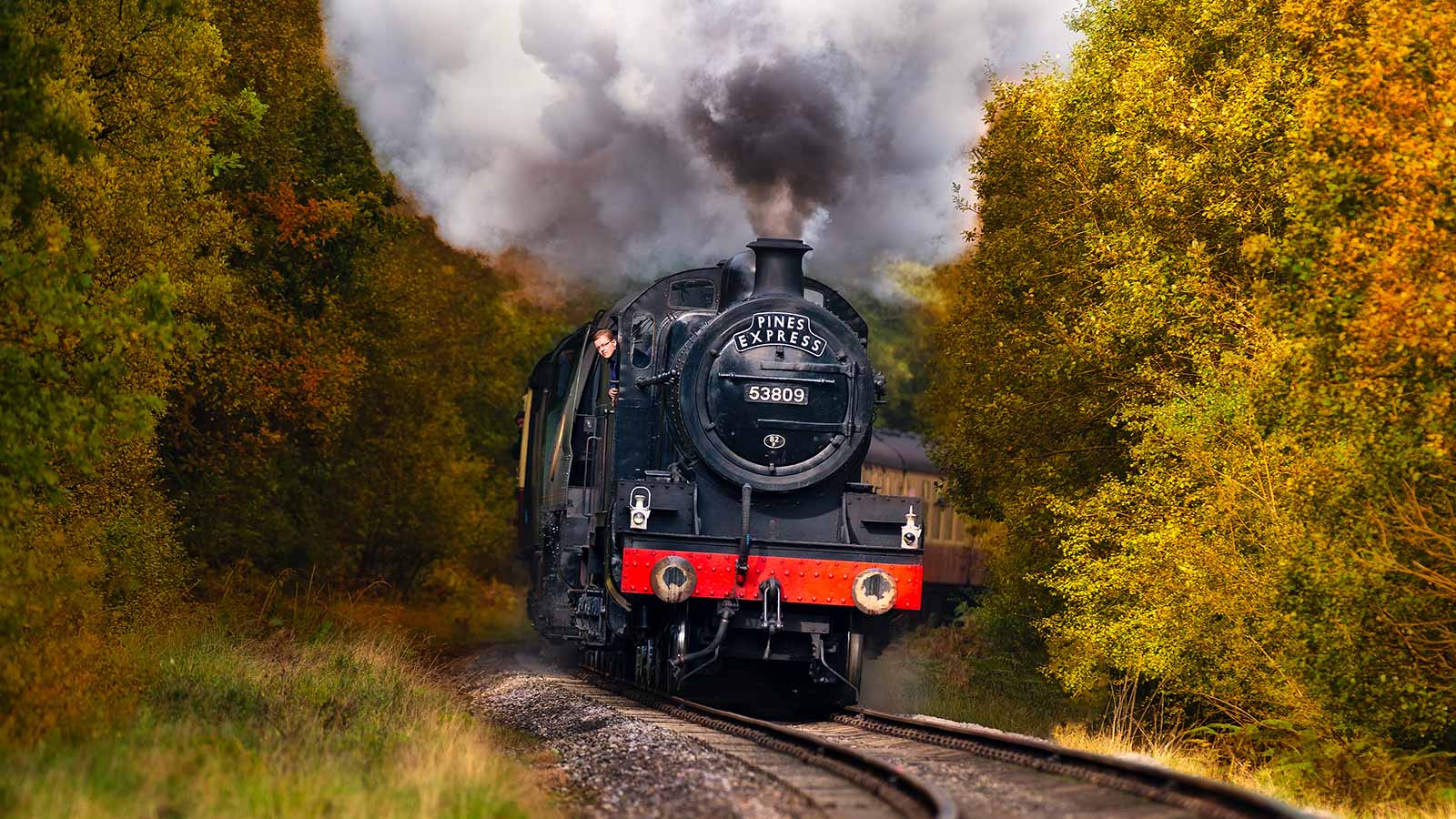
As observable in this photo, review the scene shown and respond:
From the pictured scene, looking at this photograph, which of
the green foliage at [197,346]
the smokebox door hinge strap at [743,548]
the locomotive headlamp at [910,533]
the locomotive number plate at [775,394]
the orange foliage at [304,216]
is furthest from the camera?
the orange foliage at [304,216]

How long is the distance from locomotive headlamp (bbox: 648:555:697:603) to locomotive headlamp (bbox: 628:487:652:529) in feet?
1.34

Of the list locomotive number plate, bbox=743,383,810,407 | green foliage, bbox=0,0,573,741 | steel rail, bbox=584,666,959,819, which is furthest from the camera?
locomotive number plate, bbox=743,383,810,407

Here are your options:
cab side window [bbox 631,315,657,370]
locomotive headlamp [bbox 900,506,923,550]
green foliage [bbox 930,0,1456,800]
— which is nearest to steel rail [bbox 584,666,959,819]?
locomotive headlamp [bbox 900,506,923,550]

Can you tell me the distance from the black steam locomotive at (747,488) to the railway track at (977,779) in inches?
63.8

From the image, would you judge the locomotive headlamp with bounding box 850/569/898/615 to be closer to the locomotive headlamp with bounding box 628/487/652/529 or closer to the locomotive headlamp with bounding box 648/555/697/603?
the locomotive headlamp with bounding box 648/555/697/603

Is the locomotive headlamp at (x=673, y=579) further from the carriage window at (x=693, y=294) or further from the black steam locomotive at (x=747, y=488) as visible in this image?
the carriage window at (x=693, y=294)

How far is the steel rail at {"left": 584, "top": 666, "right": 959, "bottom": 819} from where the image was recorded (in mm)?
8570

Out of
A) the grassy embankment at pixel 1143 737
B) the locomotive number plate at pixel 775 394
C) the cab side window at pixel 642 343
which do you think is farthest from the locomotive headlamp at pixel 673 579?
the grassy embankment at pixel 1143 737

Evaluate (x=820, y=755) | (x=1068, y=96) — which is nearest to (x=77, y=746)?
(x=820, y=755)

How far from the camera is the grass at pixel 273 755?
7.81m

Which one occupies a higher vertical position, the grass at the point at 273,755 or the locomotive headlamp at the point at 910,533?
the locomotive headlamp at the point at 910,533

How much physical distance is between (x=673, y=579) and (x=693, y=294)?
320 cm

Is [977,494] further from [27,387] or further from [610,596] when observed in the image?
[27,387]

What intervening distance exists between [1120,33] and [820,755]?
1469 centimetres
